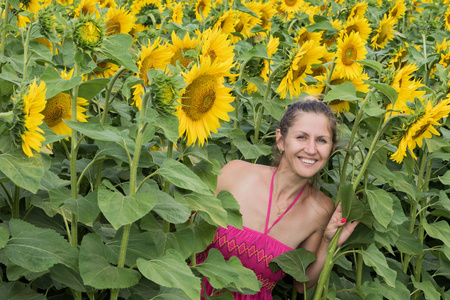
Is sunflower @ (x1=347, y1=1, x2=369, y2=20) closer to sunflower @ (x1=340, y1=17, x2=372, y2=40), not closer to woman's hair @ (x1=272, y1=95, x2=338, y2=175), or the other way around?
sunflower @ (x1=340, y1=17, x2=372, y2=40)

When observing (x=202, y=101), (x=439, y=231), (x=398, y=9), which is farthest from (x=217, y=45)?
(x=398, y=9)

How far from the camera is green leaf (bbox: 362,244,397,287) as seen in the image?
2041 mm

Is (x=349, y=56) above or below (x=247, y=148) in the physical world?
above

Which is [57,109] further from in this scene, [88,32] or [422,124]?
[422,124]

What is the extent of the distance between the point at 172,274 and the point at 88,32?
2.09 feet

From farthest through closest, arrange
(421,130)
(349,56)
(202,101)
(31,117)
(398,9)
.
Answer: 1. (398,9)
2. (349,56)
3. (421,130)
4. (202,101)
5. (31,117)

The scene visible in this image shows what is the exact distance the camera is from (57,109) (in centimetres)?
168

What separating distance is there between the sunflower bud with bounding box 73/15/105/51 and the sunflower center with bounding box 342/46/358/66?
1528 millimetres

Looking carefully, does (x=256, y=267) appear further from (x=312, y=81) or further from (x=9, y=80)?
(x=9, y=80)

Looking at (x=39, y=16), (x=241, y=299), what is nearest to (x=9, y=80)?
(x=39, y=16)

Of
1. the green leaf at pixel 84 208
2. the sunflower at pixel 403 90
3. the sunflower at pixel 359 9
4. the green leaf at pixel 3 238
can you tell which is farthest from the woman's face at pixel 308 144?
the sunflower at pixel 359 9

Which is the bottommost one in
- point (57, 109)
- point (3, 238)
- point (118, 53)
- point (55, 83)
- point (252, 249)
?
point (252, 249)

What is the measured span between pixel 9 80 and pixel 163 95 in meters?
0.46

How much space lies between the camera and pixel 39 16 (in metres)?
1.88
